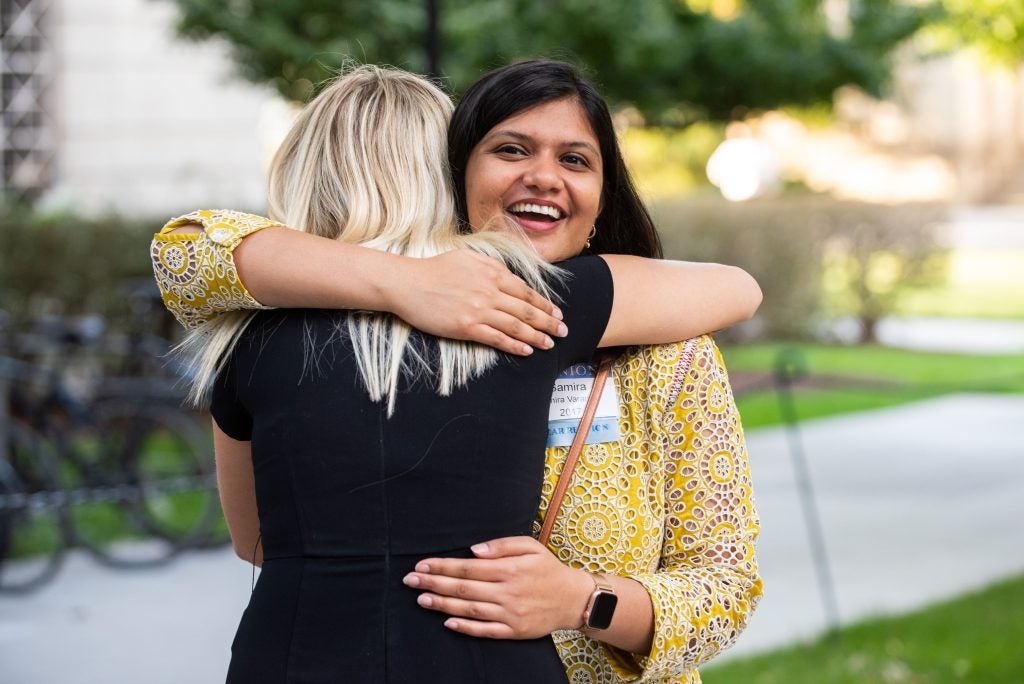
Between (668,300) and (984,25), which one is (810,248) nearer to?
(984,25)

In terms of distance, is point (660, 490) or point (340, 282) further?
point (660, 490)

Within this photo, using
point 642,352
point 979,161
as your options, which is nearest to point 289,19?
point 642,352

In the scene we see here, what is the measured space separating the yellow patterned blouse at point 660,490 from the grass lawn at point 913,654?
338cm

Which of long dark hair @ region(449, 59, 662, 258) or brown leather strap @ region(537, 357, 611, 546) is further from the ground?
long dark hair @ region(449, 59, 662, 258)

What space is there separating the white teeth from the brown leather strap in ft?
0.96

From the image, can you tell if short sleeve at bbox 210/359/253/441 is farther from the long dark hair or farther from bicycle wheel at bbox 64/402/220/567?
bicycle wheel at bbox 64/402/220/567

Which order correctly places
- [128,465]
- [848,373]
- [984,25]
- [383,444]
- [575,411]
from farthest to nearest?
[984,25] → [848,373] → [128,465] → [575,411] → [383,444]

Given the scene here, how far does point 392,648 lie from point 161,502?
668 cm

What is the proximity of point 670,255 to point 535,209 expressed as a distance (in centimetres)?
1177

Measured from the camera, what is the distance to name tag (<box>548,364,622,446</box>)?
6.59 ft

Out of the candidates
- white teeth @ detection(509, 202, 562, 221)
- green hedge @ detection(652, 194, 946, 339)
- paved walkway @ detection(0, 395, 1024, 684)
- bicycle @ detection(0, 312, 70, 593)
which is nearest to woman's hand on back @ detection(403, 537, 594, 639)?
white teeth @ detection(509, 202, 562, 221)

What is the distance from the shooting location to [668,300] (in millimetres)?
2061

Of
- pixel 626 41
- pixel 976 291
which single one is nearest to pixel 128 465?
pixel 626 41

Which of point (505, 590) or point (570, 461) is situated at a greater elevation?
point (570, 461)
